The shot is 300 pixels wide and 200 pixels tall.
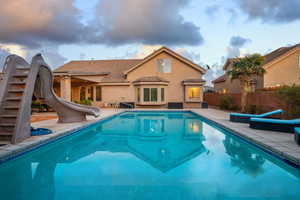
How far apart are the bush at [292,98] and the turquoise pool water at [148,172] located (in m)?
4.97

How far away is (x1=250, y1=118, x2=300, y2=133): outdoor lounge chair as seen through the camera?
7039mm

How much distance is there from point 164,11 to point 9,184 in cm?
1732

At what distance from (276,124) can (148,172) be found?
6111mm

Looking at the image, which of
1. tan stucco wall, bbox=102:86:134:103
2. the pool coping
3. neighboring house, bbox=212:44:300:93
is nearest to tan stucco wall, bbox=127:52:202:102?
tan stucco wall, bbox=102:86:134:103

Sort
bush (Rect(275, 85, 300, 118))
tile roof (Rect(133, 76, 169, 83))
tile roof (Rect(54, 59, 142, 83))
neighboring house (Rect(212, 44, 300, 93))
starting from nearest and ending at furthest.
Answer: bush (Rect(275, 85, 300, 118)) → neighboring house (Rect(212, 44, 300, 93)) → tile roof (Rect(133, 76, 169, 83)) → tile roof (Rect(54, 59, 142, 83))

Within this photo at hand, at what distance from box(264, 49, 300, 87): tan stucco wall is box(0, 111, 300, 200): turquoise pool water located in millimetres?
16338

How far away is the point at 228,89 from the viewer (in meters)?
27.0

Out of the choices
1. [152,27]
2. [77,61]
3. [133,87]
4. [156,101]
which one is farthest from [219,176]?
[77,61]

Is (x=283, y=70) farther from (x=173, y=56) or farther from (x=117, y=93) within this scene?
(x=117, y=93)

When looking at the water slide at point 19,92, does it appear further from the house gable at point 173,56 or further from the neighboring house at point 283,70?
the neighboring house at point 283,70

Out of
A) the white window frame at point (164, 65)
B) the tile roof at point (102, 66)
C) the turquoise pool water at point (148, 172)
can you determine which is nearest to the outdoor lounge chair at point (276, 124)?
the turquoise pool water at point (148, 172)

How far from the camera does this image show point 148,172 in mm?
4414

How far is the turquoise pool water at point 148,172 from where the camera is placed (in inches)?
135

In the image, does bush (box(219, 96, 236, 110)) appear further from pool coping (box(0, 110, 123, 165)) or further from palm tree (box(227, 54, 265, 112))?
pool coping (box(0, 110, 123, 165))
